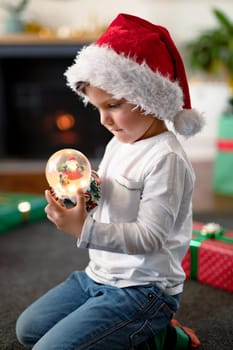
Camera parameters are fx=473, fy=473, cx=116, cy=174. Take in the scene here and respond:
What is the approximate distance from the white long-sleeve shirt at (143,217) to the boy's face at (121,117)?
0.09ft

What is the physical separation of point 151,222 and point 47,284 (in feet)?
2.20

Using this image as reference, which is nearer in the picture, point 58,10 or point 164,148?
point 164,148

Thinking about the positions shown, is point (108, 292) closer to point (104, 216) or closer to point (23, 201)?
point (104, 216)

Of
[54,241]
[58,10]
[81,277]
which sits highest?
[58,10]

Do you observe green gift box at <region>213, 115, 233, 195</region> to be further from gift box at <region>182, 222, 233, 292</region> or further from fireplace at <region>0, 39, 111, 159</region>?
gift box at <region>182, 222, 233, 292</region>

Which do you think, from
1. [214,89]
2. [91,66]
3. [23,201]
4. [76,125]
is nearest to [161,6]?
[214,89]

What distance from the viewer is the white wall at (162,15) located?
Result: 304 centimetres

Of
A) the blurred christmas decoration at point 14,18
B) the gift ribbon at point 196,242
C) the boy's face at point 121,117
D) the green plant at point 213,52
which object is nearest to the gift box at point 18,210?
the gift ribbon at point 196,242

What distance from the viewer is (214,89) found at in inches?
126

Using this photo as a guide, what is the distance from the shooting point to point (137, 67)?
2.89 feet

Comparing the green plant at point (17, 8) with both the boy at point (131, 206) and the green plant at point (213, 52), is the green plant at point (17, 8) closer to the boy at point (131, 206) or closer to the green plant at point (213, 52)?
the green plant at point (213, 52)

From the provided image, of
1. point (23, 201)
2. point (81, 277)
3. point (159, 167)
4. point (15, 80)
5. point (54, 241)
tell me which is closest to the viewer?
point (159, 167)

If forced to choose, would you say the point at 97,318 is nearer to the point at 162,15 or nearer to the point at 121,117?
the point at 121,117

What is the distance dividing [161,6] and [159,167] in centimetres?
250
